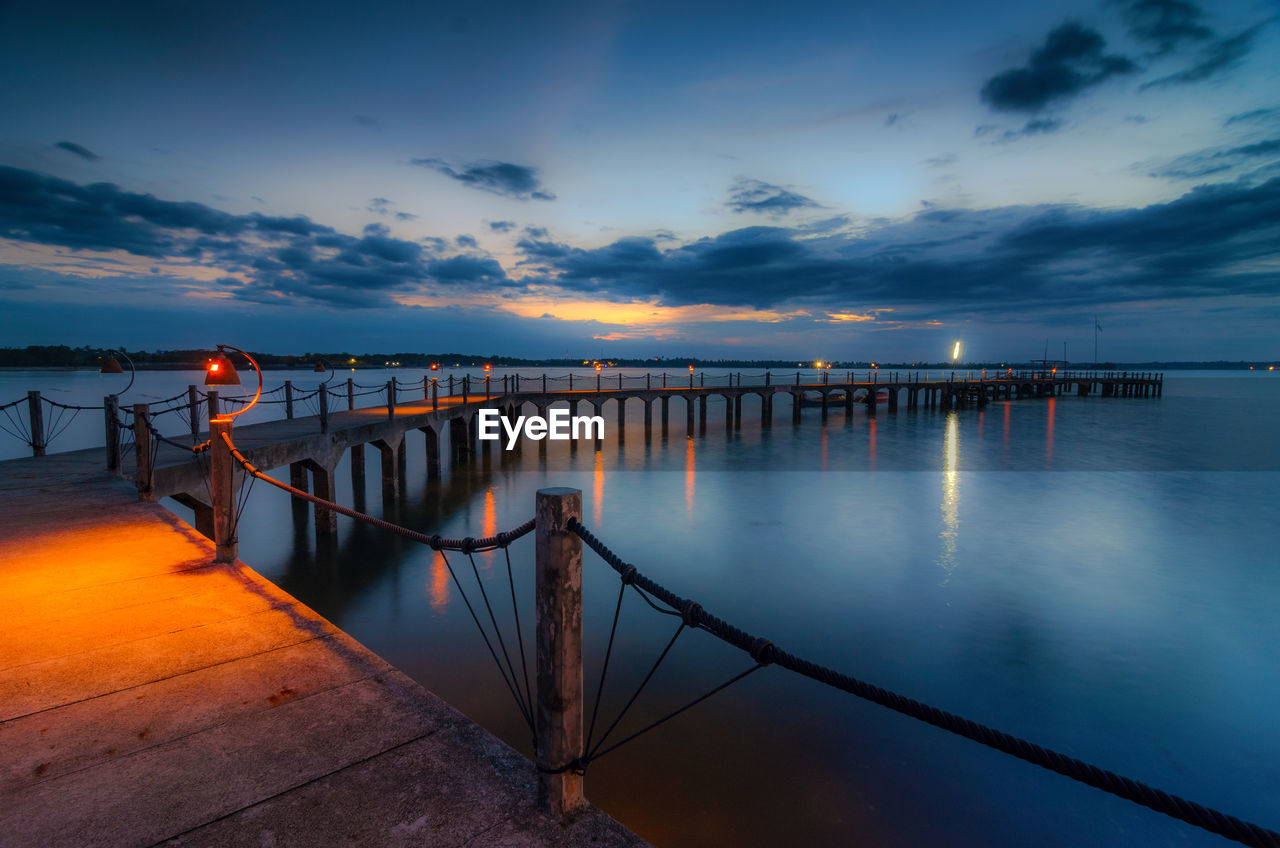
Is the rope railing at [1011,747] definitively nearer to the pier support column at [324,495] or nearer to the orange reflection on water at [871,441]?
the pier support column at [324,495]

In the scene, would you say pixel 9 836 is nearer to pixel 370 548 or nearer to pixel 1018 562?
pixel 370 548

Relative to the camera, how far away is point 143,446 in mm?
8750

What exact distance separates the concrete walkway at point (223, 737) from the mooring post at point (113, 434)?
596cm

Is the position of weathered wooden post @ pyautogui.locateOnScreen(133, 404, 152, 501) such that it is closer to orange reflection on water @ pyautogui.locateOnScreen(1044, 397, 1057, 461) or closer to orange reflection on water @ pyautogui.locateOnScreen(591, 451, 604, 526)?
orange reflection on water @ pyautogui.locateOnScreen(591, 451, 604, 526)

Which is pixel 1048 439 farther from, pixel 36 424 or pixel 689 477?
pixel 36 424

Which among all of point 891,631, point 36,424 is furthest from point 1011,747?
point 36,424

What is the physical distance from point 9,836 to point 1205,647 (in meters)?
15.3

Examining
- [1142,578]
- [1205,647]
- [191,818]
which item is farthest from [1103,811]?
[1142,578]

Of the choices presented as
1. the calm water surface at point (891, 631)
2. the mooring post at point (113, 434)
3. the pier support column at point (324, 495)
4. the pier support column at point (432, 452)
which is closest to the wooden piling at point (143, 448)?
the mooring post at point (113, 434)

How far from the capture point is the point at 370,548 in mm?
15242

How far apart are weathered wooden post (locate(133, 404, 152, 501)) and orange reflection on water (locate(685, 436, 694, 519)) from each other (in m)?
13.8

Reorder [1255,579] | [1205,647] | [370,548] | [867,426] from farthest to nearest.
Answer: [867,426] < [370,548] < [1255,579] < [1205,647]

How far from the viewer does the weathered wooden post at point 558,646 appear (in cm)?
295

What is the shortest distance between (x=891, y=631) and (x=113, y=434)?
46.8 ft
